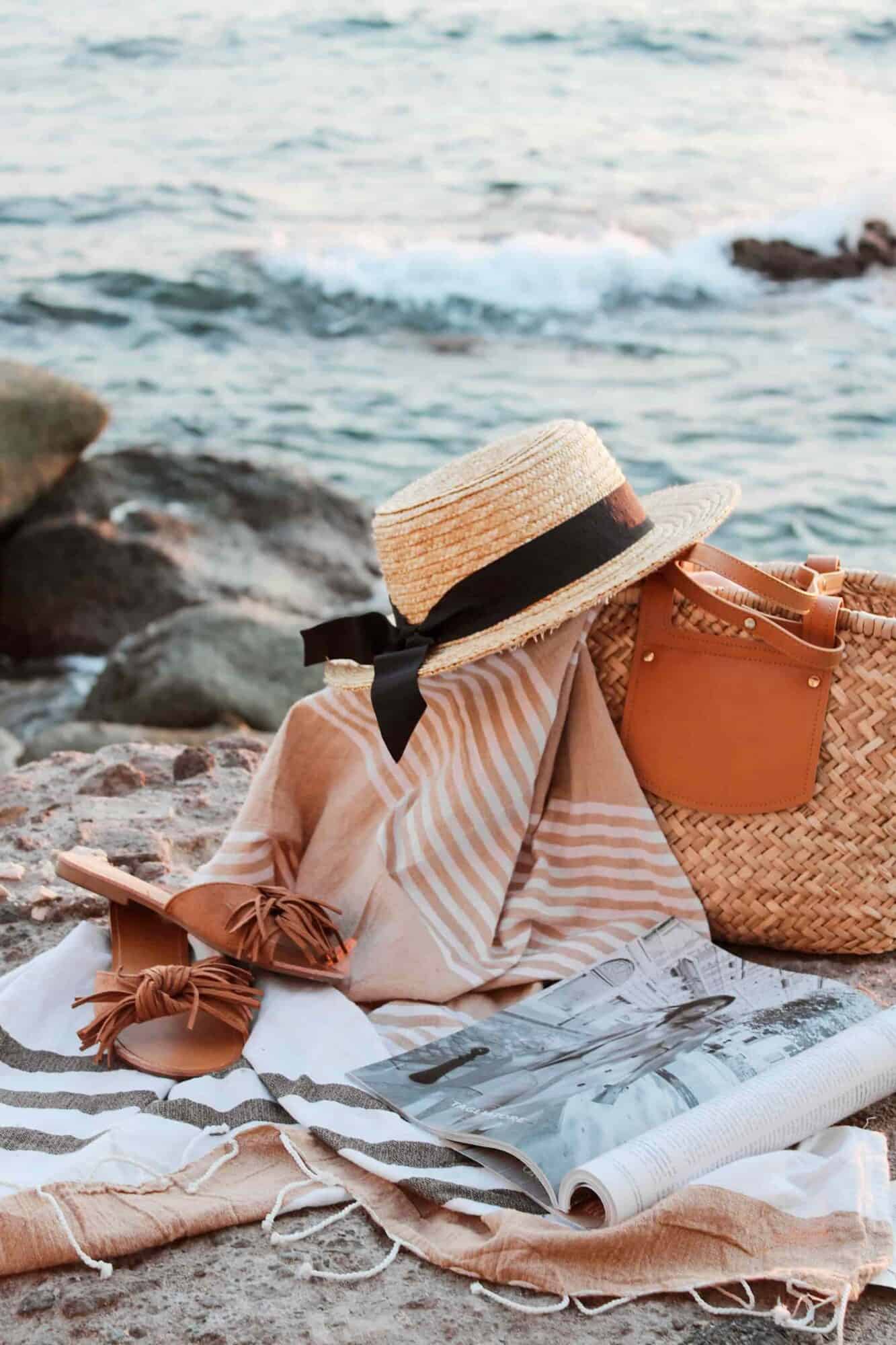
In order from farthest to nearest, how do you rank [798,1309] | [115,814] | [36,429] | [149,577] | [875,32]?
1. [875,32]
2. [36,429]
3. [149,577]
4. [115,814]
5. [798,1309]

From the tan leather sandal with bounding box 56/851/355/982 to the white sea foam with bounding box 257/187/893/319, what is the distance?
29.6 ft

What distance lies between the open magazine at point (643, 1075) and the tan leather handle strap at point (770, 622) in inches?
19.8

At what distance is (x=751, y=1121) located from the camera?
1.79 meters

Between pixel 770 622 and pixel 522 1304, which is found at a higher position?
pixel 770 622

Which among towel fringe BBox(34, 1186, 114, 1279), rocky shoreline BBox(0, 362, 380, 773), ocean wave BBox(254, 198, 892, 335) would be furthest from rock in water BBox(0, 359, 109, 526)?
towel fringe BBox(34, 1186, 114, 1279)

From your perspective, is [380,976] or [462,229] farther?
[462,229]

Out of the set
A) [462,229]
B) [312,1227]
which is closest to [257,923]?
[312,1227]

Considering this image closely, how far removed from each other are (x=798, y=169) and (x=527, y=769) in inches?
436

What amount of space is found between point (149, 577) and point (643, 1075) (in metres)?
4.88

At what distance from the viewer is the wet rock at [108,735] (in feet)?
15.6

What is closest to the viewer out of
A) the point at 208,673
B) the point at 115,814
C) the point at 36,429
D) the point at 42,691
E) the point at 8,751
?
the point at 115,814

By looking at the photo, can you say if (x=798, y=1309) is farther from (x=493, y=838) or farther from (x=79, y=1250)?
(x=493, y=838)

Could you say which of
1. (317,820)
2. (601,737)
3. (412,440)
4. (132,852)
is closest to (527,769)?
(601,737)

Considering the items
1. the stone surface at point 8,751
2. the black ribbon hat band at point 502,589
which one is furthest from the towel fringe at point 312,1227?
the stone surface at point 8,751
